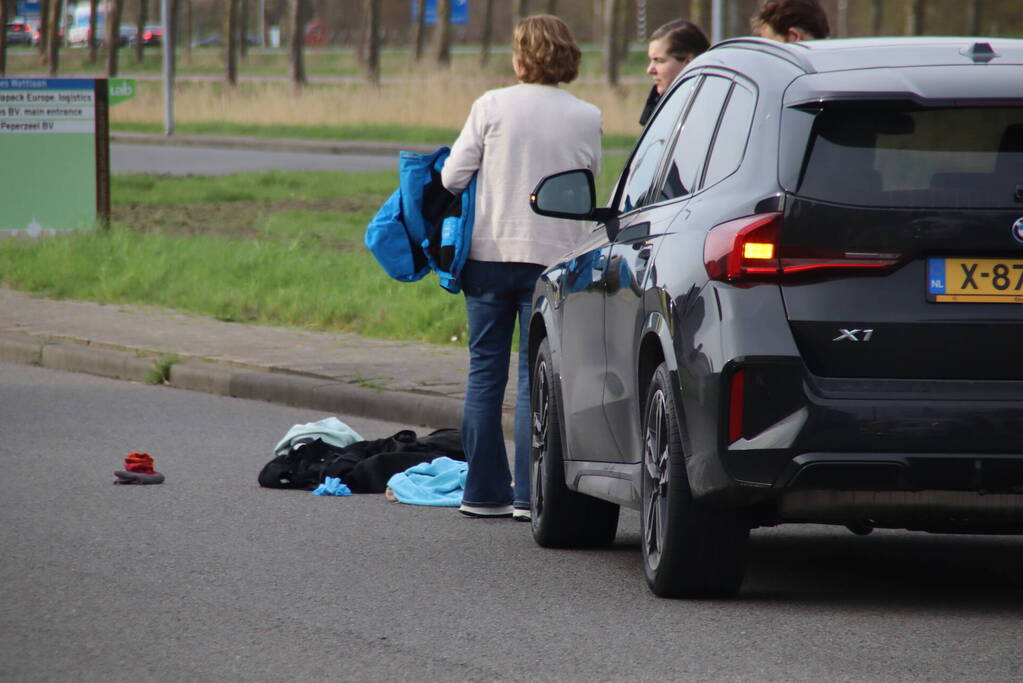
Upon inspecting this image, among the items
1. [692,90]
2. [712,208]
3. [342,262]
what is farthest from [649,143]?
[342,262]

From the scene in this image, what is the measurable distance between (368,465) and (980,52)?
3.77m

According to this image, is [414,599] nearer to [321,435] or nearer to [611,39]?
[321,435]

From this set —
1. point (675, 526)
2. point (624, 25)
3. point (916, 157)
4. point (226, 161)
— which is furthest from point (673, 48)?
point (624, 25)

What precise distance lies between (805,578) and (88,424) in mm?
5138

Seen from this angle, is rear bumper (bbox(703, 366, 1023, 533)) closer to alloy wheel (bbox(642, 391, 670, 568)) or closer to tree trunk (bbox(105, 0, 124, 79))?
alloy wheel (bbox(642, 391, 670, 568))

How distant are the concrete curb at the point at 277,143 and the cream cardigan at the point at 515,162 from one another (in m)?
28.5

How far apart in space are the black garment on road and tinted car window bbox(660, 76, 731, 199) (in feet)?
8.92

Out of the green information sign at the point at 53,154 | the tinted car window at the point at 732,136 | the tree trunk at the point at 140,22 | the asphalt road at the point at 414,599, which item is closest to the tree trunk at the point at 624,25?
the tree trunk at the point at 140,22

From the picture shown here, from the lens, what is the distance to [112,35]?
67.2m

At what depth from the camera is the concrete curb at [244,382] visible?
10.6 metres

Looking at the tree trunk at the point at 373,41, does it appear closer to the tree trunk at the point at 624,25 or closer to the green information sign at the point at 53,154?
the tree trunk at the point at 624,25

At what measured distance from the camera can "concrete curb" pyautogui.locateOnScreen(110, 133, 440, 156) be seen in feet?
125

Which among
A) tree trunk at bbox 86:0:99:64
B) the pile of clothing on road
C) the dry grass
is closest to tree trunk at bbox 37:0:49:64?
tree trunk at bbox 86:0:99:64

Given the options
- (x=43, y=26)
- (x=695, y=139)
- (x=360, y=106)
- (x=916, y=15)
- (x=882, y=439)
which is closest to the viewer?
(x=882, y=439)
